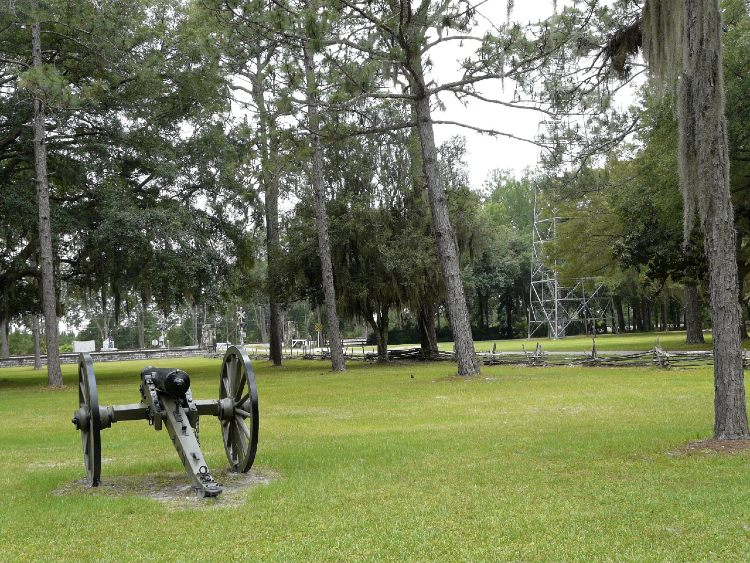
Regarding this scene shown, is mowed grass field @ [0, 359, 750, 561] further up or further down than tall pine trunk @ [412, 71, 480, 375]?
further down

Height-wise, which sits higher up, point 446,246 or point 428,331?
point 446,246

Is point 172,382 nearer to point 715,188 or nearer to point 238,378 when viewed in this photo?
point 238,378

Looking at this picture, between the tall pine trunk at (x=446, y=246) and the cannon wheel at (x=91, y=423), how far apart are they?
39.9ft

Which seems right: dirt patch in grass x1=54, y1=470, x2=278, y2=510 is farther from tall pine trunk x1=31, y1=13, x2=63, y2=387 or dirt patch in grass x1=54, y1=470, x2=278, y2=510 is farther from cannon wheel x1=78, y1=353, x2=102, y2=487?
tall pine trunk x1=31, y1=13, x2=63, y2=387

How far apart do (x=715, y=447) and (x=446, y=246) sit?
11.4m

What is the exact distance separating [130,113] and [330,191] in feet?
26.6

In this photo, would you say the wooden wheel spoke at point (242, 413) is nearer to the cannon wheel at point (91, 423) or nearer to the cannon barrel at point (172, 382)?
the cannon barrel at point (172, 382)

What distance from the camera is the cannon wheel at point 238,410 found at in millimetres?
6414

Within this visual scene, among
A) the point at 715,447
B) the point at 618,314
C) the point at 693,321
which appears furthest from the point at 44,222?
the point at 618,314

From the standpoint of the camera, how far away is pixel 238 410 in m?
6.87

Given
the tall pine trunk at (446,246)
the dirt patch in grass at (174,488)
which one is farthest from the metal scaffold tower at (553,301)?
the dirt patch in grass at (174,488)

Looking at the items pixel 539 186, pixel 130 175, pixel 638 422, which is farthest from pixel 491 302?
pixel 638 422

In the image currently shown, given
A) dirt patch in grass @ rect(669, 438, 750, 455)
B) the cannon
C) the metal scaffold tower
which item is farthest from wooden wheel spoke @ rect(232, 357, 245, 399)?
the metal scaffold tower

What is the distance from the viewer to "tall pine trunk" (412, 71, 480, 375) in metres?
18.3
